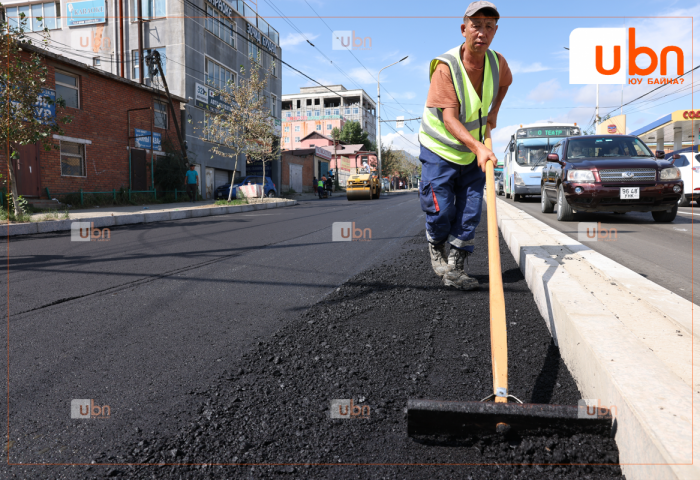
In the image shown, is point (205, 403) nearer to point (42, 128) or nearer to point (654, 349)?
point (654, 349)

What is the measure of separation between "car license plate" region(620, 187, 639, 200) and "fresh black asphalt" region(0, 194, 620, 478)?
446 cm

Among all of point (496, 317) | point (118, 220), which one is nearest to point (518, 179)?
point (118, 220)

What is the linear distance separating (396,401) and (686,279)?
3290 mm

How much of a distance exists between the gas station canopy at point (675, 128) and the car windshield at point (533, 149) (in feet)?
26.5

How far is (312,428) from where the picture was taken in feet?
5.53

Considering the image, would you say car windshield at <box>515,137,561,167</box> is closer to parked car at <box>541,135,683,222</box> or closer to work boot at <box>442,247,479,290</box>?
parked car at <box>541,135,683,222</box>

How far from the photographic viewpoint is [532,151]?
1703 centimetres

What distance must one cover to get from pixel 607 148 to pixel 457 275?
22.6 feet

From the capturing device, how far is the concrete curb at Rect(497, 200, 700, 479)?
122 cm

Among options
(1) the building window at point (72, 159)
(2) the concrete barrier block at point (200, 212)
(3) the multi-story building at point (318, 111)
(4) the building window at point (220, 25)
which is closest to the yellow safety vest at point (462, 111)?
(2) the concrete barrier block at point (200, 212)

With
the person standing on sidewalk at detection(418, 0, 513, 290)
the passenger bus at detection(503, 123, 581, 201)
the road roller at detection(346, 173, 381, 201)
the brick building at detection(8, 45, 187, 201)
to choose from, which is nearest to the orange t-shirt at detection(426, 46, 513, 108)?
the person standing on sidewalk at detection(418, 0, 513, 290)

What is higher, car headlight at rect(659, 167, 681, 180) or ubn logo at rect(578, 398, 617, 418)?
car headlight at rect(659, 167, 681, 180)

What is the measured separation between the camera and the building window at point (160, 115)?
21781mm

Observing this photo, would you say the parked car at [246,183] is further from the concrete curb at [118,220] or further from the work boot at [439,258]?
the work boot at [439,258]
